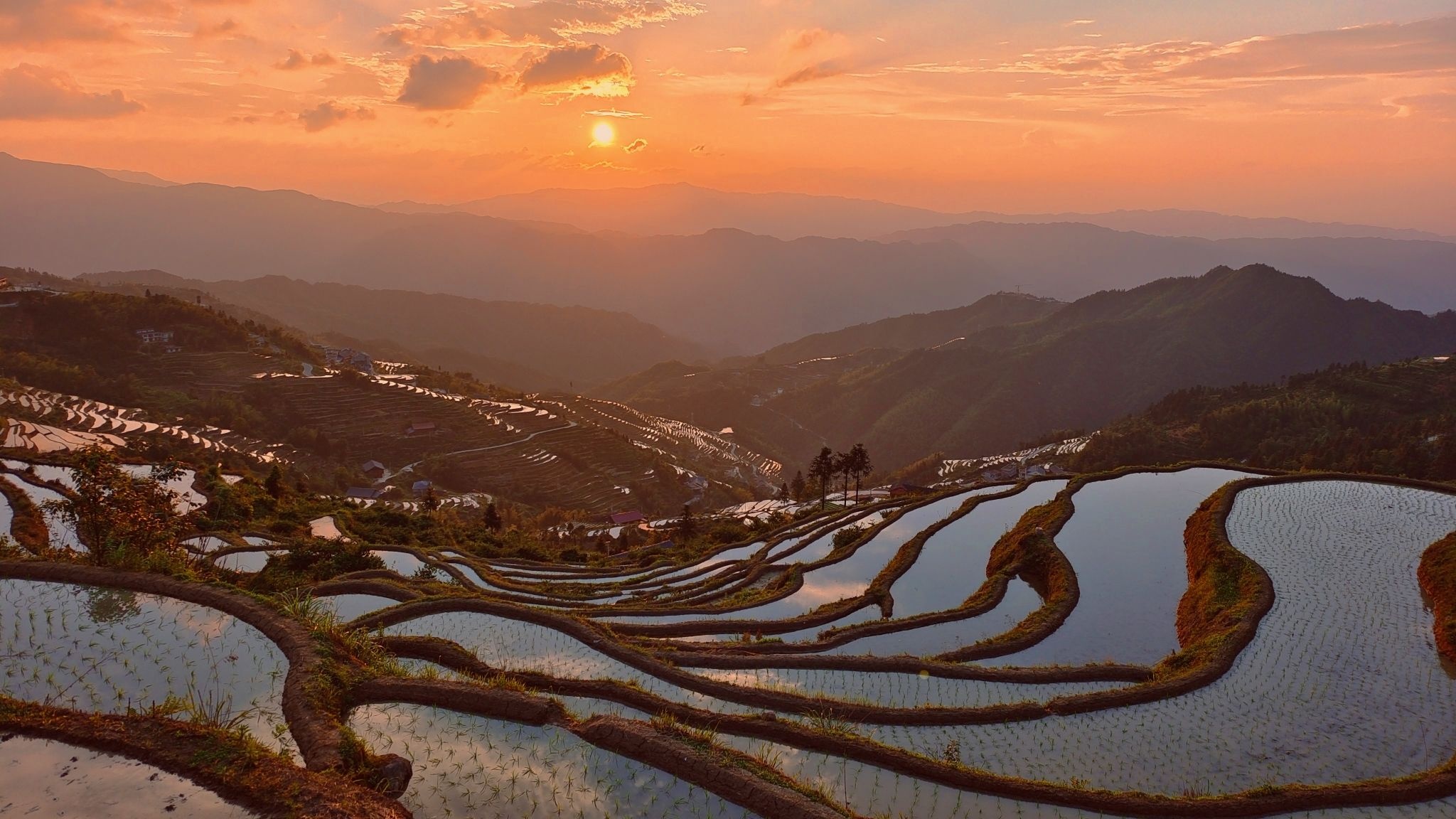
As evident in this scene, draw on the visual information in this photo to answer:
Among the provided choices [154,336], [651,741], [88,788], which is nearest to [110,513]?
[88,788]

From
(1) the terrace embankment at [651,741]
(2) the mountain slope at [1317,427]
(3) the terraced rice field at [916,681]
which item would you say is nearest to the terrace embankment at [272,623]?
(3) the terraced rice field at [916,681]

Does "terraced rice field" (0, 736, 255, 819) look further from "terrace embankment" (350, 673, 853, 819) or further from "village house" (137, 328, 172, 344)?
"village house" (137, 328, 172, 344)

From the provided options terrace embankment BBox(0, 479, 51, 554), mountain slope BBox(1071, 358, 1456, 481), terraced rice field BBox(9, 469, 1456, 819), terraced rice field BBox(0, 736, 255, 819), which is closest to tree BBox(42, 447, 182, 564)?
terraced rice field BBox(9, 469, 1456, 819)

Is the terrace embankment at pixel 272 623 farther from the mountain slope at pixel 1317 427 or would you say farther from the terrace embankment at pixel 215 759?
the mountain slope at pixel 1317 427

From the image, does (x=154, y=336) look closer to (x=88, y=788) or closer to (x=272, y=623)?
(x=272, y=623)

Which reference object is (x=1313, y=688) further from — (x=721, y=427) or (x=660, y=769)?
(x=721, y=427)

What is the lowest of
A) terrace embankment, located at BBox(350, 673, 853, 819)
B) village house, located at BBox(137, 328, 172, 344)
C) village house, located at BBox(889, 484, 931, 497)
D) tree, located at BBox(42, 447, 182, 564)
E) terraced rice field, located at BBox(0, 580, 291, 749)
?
village house, located at BBox(889, 484, 931, 497)

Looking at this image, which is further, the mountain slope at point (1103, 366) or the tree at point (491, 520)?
the mountain slope at point (1103, 366)
